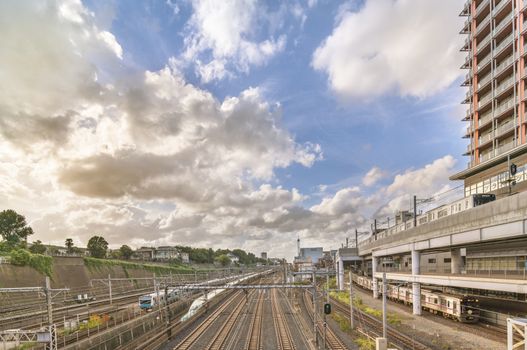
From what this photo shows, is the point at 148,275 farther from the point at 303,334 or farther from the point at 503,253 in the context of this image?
the point at 503,253

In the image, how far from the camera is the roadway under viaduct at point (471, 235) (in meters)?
24.6

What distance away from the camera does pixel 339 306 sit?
168ft

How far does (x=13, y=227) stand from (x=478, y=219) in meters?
92.1

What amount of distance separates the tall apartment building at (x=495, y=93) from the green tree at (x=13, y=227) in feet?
301

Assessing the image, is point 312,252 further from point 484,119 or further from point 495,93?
point 495,93

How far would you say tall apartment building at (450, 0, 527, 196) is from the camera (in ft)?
145

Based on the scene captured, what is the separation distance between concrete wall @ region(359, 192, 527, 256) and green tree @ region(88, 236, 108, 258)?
287 feet

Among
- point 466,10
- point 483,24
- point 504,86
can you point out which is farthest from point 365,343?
point 466,10

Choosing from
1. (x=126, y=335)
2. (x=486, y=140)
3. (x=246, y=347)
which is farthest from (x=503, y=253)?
(x=126, y=335)

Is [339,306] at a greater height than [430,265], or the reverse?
[430,265]

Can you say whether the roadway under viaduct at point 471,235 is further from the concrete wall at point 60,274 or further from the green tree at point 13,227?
the green tree at point 13,227

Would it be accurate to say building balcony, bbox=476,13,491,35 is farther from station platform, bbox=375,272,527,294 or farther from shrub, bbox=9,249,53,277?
shrub, bbox=9,249,53,277

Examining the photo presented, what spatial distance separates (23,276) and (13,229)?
4334 centimetres

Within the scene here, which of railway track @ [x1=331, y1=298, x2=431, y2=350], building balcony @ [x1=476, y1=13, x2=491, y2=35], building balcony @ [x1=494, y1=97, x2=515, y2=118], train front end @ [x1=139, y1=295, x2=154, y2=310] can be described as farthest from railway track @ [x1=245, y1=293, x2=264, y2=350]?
building balcony @ [x1=476, y1=13, x2=491, y2=35]
